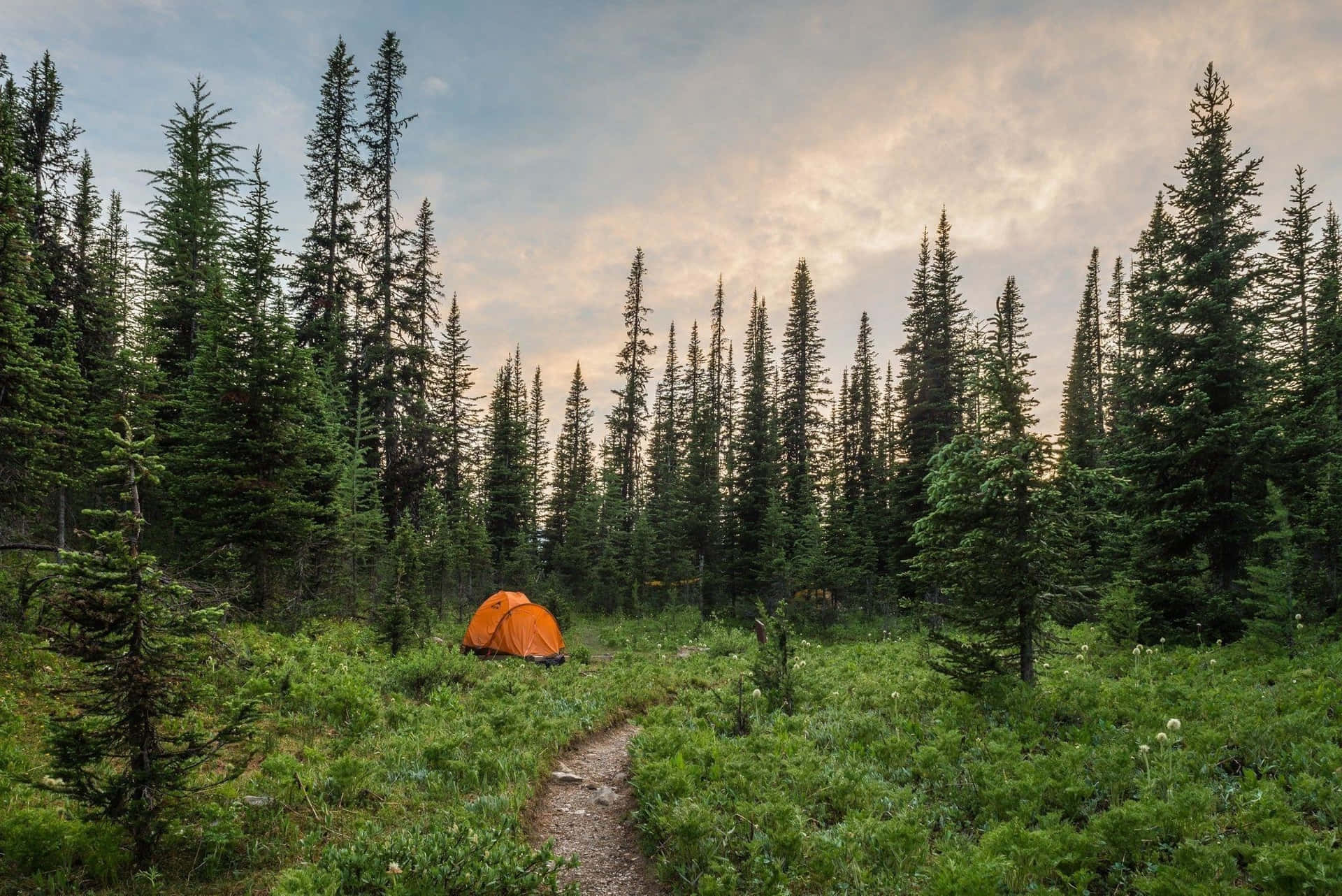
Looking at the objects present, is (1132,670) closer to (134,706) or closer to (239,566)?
(134,706)

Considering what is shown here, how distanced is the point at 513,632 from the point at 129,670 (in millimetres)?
12465

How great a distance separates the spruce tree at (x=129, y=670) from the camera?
4828 millimetres

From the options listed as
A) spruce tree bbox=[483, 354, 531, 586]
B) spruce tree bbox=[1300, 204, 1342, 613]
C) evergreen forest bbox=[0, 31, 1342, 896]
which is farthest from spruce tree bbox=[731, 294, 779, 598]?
spruce tree bbox=[1300, 204, 1342, 613]

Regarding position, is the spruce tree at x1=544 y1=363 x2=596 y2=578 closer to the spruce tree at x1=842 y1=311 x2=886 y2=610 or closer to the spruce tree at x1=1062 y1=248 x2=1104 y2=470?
the spruce tree at x1=842 y1=311 x2=886 y2=610

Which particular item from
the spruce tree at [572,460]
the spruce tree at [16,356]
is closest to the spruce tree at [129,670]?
the spruce tree at [16,356]

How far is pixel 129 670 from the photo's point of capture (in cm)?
488

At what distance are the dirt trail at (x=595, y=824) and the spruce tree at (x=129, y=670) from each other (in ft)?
12.4

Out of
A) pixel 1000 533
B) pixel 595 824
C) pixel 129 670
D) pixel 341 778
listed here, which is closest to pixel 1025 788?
pixel 1000 533

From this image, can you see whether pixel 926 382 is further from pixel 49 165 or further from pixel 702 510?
pixel 49 165

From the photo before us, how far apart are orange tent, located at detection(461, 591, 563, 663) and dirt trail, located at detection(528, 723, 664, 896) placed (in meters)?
7.14

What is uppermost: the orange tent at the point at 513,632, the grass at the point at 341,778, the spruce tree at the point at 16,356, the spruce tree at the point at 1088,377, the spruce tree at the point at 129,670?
the spruce tree at the point at 1088,377

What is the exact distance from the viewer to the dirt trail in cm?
617

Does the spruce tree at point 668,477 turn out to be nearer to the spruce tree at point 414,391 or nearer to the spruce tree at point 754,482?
the spruce tree at point 754,482

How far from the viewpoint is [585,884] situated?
6.07 metres
